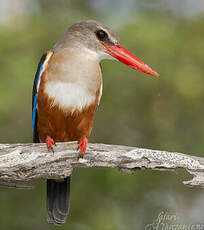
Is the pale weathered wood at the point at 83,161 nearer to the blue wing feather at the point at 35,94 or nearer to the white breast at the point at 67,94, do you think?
the white breast at the point at 67,94

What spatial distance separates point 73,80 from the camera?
451 cm

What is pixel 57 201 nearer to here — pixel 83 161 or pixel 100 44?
pixel 83 161

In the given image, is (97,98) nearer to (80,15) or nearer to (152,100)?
(152,100)

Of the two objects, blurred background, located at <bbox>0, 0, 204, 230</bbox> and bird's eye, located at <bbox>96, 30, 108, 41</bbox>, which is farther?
blurred background, located at <bbox>0, 0, 204, 230</bbox>

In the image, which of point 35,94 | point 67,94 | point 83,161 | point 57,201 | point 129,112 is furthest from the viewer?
point 129,112

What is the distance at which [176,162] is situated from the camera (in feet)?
13.0

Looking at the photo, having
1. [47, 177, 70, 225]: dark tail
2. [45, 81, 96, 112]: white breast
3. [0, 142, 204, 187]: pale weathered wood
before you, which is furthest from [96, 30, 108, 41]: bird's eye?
[47, 177, 70, 225]: dark tail

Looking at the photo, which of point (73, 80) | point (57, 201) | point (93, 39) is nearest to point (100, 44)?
point (93, 39)

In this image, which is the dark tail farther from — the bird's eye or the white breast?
the bird's eye

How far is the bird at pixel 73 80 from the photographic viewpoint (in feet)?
14.8

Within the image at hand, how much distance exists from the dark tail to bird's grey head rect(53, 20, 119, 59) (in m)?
1.56

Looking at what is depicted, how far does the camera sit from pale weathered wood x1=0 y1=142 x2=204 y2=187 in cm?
388

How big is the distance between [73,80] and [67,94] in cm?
15

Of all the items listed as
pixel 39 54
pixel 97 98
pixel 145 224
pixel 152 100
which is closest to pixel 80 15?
pixel 39 54
